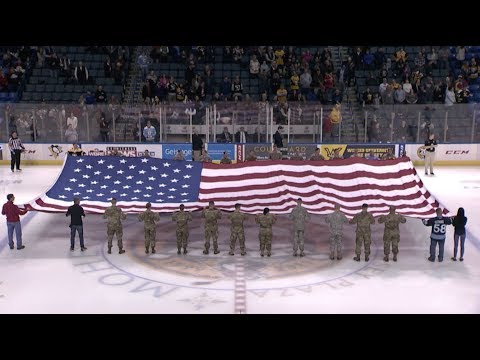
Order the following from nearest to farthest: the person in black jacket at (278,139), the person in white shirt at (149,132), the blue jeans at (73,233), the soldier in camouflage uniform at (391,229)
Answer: the soldier in camouflage uniform at (391,229) < the blue jeans at (73,233) < the person in black jacket at (278,139) < the person in white shirt at (149,132)

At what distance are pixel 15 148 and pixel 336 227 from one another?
16.1m

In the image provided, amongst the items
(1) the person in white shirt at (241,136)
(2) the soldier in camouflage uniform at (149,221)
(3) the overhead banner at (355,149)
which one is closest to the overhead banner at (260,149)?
(1) the person in white shirt at (241,136)

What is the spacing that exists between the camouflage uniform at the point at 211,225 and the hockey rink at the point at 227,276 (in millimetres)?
252

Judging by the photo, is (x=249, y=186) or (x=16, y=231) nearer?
(x=16, y=231)

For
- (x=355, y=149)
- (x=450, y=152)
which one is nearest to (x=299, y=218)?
(x=355, y=149)

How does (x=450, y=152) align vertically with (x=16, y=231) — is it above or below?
above

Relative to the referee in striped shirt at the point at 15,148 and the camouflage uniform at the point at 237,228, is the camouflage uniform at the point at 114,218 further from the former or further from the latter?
the referee in striped shirt at the point at 15,148

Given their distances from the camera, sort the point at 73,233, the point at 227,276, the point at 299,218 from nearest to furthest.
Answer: the point at 227,276
the point at 299,218
the point at 73,233

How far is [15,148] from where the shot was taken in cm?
2625

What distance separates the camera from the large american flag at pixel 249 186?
651 inches

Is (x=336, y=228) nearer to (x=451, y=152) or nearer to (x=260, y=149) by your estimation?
(x=260, y=149)
